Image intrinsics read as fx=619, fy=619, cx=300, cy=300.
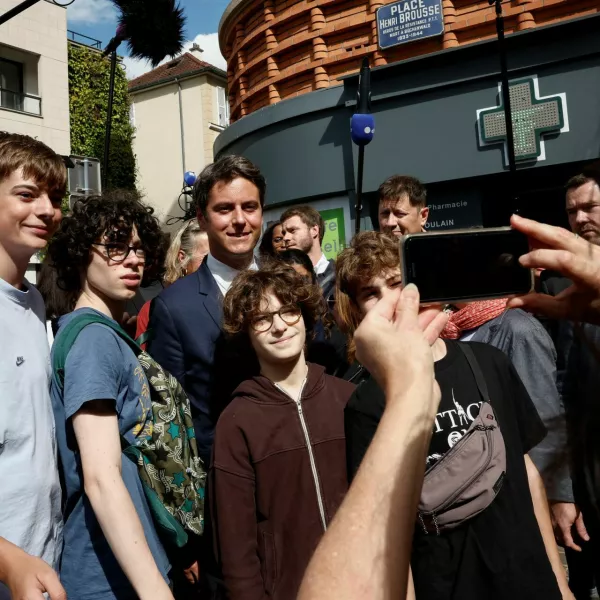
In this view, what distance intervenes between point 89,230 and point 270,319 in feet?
2.52

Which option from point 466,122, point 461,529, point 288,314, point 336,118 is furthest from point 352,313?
point 336,118

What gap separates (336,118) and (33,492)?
9.04 m

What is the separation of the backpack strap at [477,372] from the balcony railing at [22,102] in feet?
55.3

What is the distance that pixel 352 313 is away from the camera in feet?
9.29

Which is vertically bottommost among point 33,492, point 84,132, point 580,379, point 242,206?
point 33,492

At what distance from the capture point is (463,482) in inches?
70.5

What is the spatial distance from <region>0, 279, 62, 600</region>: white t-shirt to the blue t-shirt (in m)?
0.06

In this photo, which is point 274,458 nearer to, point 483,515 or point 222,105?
point 483,515

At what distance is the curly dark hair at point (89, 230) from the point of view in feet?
7.69

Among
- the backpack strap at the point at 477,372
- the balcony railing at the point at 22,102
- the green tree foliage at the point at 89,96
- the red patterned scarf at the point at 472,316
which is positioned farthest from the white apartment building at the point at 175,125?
the backpack strap at the point at 477,372

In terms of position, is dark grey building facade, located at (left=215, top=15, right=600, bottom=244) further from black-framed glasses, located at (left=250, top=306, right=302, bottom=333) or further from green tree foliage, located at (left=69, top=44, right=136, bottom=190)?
green tree foliage, located at (left=69, top=44, right=136, bottom=190)

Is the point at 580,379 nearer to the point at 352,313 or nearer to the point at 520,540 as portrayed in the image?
the point at 520,540

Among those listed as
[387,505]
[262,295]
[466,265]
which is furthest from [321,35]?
[387,505]

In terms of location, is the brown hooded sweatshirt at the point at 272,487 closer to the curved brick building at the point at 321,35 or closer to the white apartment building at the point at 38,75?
the curved brick building at the point at 321,35
